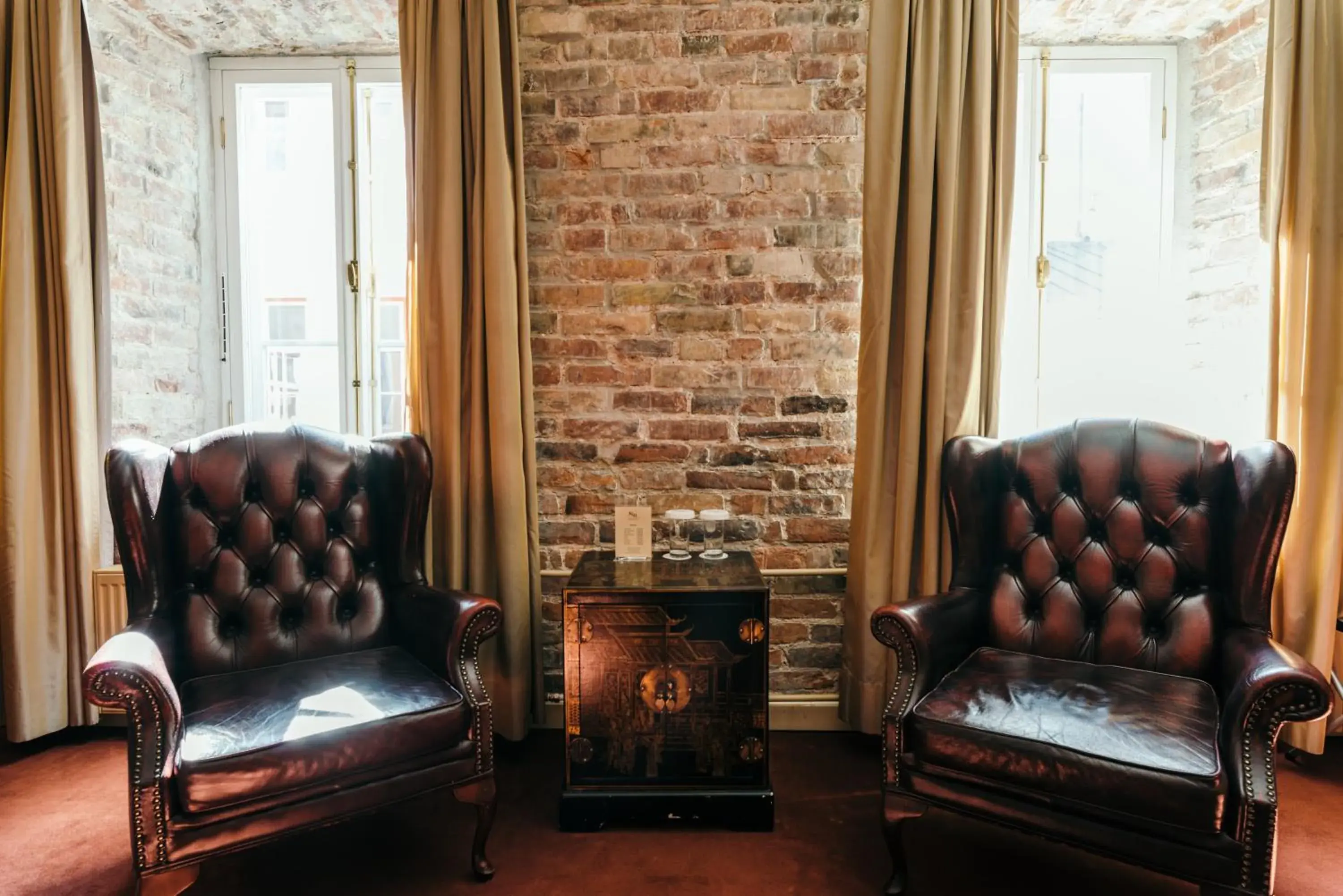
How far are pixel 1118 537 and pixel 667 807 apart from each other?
1.39m

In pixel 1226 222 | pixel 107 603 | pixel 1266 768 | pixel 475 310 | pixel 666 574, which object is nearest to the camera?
pixel 1266 768

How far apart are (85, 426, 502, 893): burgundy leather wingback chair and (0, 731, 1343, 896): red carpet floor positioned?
0.59 feet

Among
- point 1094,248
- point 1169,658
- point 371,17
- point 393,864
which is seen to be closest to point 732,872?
point 393,864

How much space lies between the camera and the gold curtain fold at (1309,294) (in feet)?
7.53

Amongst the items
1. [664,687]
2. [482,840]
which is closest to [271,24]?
[664,687]

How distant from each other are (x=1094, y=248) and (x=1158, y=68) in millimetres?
684

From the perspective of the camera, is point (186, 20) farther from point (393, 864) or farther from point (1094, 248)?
point (1094, 248)

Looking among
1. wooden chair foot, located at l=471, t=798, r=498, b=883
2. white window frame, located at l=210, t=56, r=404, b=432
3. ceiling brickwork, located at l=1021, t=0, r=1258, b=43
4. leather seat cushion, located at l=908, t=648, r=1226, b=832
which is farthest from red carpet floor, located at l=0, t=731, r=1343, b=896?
ceiling brickwork, located at l=1021, t=0, r=1258, b=43

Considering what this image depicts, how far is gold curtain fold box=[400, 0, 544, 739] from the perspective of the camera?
239 centimetres

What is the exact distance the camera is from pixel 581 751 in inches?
81.0

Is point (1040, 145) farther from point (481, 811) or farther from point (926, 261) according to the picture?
point (481, 811)

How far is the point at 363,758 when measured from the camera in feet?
5.52

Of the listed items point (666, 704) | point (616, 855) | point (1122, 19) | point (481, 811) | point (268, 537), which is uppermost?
point (1122, 19)

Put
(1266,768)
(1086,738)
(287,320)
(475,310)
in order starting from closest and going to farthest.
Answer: (1266,768)
(1086,738)
(475,310)
(287,320)
